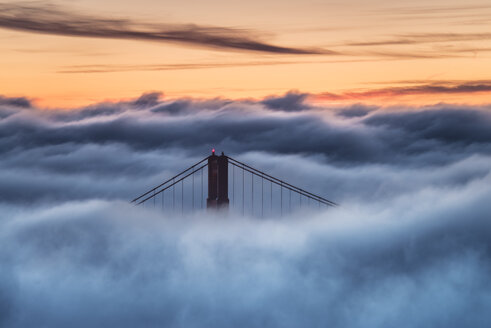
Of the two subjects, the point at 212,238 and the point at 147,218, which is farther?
the point at 147,218

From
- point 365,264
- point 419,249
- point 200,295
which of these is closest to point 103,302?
point 200,295

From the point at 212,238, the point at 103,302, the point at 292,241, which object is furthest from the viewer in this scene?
the point at 292,241

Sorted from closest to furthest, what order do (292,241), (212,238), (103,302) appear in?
1. (212,238)
2. (103,302)
3. (292,241)

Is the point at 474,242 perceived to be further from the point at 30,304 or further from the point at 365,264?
the point at 30,304

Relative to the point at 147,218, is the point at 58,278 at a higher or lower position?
lower

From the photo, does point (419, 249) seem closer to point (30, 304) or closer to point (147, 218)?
point (147, 218)

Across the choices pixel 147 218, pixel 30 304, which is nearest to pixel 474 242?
pixel 147 218
